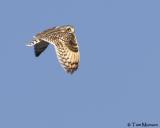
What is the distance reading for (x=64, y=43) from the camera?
3186cm

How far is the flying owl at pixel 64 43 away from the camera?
31428 millimetres

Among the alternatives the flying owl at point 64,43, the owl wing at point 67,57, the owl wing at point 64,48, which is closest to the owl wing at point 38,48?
the flying owl at point 64,43

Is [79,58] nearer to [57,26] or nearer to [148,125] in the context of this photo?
[57,26]

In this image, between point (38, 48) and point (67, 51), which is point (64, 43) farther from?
point (38, 48)

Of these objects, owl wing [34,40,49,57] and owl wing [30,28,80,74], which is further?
owl wing [34,40,49,57]

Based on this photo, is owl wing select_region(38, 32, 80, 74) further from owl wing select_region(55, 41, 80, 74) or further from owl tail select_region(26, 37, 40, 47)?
owl tail select_region(26, 37, 40, 47)

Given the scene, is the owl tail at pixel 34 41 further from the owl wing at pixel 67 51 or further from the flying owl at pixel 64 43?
the owl wing at pixel 67 51

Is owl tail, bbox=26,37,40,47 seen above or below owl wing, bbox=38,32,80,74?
above

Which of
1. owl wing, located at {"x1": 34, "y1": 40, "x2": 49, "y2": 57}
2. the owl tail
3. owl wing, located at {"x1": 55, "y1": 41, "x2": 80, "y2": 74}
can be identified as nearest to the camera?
owl wing, located at {"x1": 55, "y1": 41, "x2": 80, "y2": 74}

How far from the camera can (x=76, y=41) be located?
32031mm

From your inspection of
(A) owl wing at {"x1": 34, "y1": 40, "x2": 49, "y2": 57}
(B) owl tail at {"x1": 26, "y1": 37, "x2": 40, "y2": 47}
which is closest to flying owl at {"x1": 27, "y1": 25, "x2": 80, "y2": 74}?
(B) owl tail at {"x1": 26, "y1": 37, "x2": 40, "y2": 47}

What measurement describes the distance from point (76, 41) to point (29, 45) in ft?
3.90

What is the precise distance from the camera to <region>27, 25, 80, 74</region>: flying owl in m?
31.4

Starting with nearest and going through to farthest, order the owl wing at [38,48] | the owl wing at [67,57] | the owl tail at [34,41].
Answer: the owl wing at [67,57] < the owl tail at [34,41] < the owl wing at [38,48]
